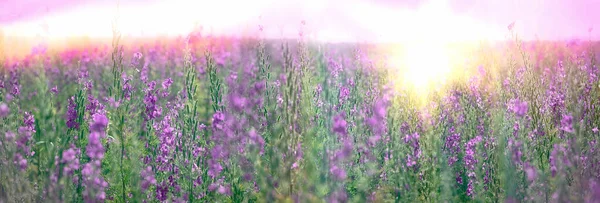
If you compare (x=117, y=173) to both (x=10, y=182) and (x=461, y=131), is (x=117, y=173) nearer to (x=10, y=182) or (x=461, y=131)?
(x=10, y=182)

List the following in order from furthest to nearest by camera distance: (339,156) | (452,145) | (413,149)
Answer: (452,145) → (413,149) → (339,156)

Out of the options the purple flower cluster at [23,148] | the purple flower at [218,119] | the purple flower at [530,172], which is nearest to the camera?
the purple flower at [530,172]

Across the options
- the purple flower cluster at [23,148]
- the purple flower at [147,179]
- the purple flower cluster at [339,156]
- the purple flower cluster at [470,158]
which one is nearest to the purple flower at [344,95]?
the purple flower cluster at [470,158]

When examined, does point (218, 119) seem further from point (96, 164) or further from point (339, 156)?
point (96, 164)

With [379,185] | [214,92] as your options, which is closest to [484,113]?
[379,185]

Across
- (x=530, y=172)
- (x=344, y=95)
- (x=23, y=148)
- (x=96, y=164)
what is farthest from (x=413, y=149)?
(x=23, y=148)

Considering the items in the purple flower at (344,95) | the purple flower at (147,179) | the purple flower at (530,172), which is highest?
the purple flower at (344,95)

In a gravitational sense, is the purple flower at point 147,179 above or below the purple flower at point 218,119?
below

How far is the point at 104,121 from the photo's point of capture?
13.8 feet

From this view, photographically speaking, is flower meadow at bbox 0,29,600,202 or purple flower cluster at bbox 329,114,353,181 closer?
flower meadow at bbox 0,29,600,202

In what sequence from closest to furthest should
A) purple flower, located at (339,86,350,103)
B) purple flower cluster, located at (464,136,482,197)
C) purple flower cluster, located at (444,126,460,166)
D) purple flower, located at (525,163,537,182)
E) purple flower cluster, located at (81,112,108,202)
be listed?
purple flower cluster, located at (81,112,108,202)
purple flower, located at (525,163,537,182)
purple flower cluster, located at (464,136,482,197)
purple flower cluster, located at (444,126,460,166)
purple flower, located at (339,86,350,103)

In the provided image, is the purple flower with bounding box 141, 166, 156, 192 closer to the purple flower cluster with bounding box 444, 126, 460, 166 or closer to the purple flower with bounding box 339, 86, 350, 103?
the purple flower with bounding box 339, 86, 350, 103

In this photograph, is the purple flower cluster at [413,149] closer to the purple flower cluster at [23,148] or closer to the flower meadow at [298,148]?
the flower meadow at [298,148]

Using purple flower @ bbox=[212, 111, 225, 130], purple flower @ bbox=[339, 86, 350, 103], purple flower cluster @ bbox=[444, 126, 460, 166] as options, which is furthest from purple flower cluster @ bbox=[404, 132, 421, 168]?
purple flower @ bbox=[339, 86, 350, 103]
